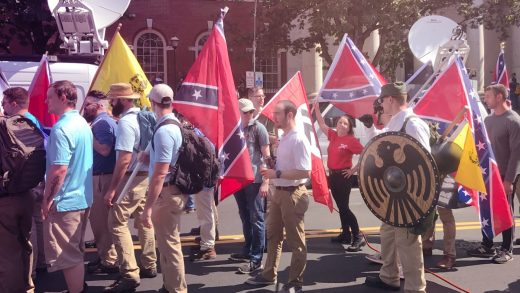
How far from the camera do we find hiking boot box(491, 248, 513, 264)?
6594mm

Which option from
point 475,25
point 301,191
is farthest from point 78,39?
point 475,25

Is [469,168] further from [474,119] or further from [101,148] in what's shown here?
[101,148]

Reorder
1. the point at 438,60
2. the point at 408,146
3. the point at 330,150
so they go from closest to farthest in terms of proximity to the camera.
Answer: the point at 408,146, the point at 330,150, the point at 438,60

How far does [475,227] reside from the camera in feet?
27.5

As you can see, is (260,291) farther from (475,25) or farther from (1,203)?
(475,25)

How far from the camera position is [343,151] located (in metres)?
7.40

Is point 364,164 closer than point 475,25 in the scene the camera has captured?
Yes

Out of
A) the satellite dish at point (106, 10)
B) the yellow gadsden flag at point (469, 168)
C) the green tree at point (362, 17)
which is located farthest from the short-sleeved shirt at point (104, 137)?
the green tree at point (362, 17)

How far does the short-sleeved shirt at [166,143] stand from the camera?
4.71 meters

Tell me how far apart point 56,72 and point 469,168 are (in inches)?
206

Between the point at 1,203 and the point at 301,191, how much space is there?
254cm

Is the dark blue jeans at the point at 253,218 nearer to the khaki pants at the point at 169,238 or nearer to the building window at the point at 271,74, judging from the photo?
the khaki pants at the point at 169,238

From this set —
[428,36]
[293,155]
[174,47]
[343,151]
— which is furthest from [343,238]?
[174,47]

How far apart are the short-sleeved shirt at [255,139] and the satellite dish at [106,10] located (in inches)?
139
